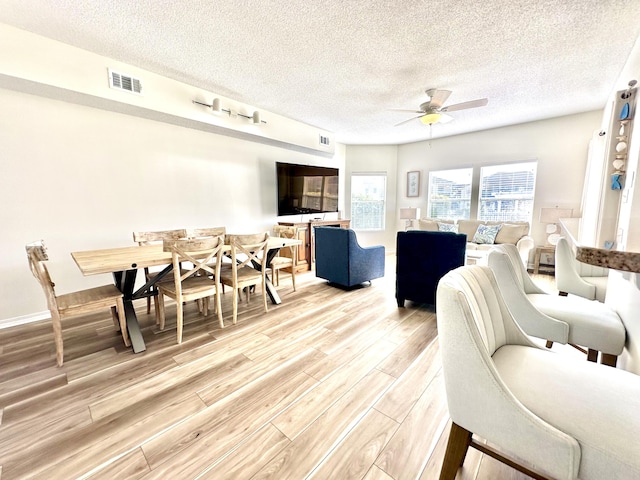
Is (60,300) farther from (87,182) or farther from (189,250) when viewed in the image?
(87,182)

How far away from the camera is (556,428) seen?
0.82 meters

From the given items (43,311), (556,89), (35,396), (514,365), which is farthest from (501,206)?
(43,311)

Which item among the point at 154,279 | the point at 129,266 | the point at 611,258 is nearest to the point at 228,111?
the point at 154,279

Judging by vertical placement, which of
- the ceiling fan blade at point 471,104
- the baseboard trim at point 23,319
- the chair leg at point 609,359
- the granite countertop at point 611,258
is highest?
the ceiling fan blade at point 471,104

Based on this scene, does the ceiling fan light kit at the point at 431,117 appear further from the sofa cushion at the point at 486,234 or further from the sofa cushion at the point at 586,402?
the sofa cushion at the point at 586,402

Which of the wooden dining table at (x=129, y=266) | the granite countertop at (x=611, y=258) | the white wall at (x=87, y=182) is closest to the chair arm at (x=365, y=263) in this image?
the wooden dining table at (x=129, y=266)

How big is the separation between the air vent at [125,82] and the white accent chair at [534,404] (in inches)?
145

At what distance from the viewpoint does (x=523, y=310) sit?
1637 millimetres

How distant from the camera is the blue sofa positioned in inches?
110

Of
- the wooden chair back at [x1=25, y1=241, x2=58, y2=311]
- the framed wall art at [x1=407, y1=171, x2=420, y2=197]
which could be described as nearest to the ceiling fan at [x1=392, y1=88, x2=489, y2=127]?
the framed wall art at [x1=407, y1=171, x2=420, y2=197]

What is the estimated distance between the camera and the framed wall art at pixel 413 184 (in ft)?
20.9

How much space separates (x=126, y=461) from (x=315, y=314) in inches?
75.4

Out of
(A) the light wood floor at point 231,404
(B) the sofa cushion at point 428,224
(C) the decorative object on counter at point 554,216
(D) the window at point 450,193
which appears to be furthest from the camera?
(D) the window at point 450,193

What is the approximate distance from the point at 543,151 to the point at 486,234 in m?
1.75
